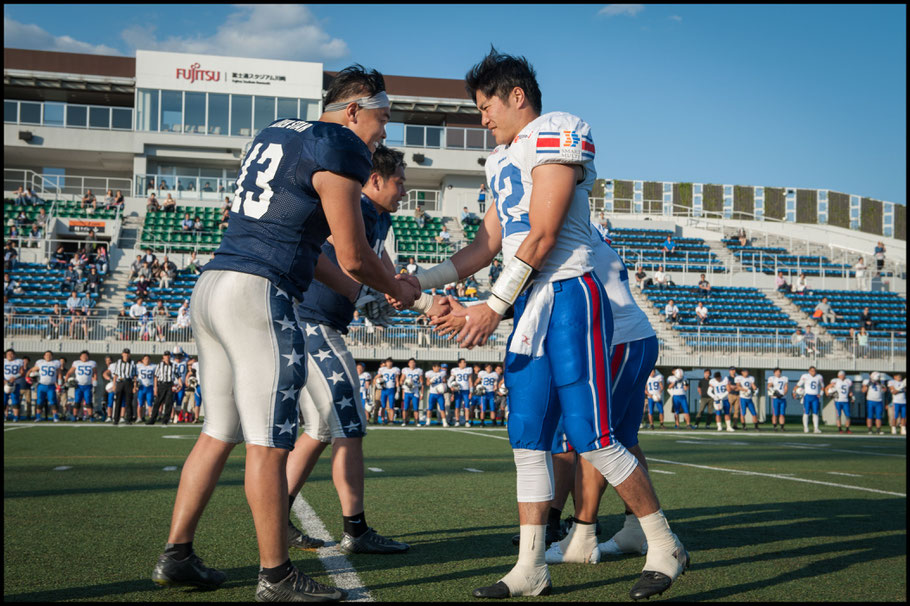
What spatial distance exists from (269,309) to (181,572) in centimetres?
115

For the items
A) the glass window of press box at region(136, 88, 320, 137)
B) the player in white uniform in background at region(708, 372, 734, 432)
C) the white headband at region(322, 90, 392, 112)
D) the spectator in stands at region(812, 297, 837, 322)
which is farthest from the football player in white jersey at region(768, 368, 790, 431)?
the glass window of press box at region(136, 88, 320, 137)

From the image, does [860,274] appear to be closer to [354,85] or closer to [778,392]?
[778,392]

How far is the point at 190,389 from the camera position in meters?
20.8

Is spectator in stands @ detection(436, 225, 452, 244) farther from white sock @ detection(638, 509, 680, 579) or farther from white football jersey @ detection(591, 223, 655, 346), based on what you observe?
white sock @ detection(638, 509, 680, 579)

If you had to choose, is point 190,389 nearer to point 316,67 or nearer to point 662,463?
point 662,463

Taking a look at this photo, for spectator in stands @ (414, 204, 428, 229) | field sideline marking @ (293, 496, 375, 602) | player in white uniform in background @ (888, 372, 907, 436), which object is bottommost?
player in white uniform in background @ (888, 372, 907, 436)

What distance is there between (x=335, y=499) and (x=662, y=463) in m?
5.21

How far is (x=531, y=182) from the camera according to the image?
357 centimetres

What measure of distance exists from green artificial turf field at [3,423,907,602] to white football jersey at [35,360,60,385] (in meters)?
11.2

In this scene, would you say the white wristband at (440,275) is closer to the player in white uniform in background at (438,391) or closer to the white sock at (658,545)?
the white sock at (658,545)

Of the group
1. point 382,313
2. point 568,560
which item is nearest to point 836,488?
point 568,560

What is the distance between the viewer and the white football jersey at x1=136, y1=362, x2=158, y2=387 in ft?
65.4

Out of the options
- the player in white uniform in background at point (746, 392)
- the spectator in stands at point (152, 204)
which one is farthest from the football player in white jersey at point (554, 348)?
the spectator in stands at point (152, 204)

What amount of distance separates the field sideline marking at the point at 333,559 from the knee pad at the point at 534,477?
0.78 m
